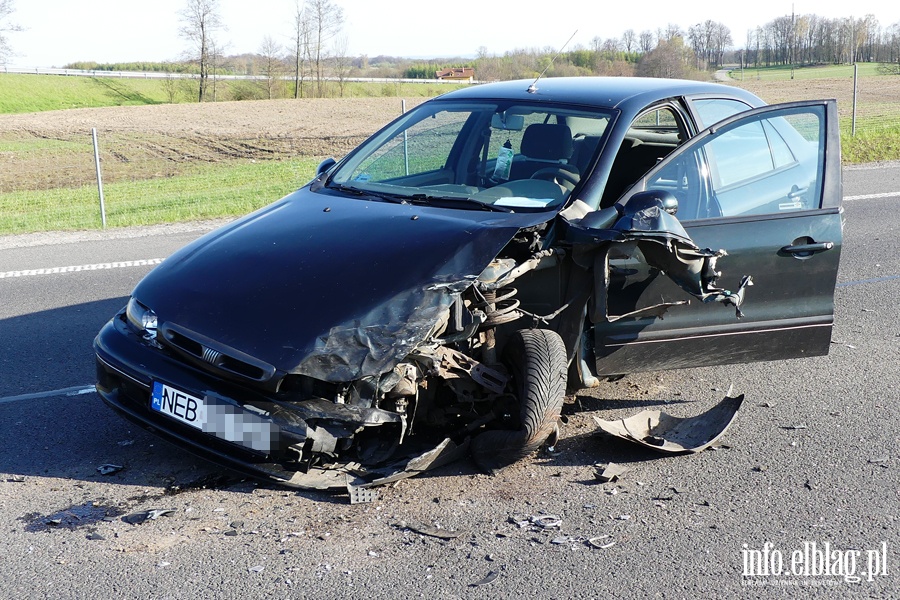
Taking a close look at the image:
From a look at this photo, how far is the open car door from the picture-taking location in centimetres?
445

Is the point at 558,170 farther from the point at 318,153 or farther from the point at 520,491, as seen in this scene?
the point at 318,153

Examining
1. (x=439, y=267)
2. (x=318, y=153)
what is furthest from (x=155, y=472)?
(x=318, y=153)

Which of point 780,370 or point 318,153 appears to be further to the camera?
point 318,153

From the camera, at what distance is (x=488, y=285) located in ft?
13.0

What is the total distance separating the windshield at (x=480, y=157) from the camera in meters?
4.70

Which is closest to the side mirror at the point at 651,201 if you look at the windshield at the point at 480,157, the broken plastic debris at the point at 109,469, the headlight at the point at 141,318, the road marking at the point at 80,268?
the windshield at the point at 480,157

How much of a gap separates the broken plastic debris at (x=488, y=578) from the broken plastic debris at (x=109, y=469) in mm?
1924

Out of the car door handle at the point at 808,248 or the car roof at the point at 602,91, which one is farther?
the car roof at the point at 602,91

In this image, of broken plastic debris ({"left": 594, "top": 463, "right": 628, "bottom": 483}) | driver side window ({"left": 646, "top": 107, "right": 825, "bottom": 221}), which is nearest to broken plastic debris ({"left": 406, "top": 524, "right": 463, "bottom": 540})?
broken plastic debris ({"left": 594, "top": 463, "right": 628, "bottom": 483})

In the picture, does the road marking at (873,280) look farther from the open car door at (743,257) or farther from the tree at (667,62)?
the tree at (667,62)

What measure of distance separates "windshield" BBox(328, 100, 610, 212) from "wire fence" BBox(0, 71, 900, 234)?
689 cm

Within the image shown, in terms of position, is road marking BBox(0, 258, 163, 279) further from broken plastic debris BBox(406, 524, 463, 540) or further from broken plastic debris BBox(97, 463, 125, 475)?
broken plastic debris BBox(406, 524, 463, 540)

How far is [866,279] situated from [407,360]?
5.41m

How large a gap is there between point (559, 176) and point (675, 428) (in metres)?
1.49
